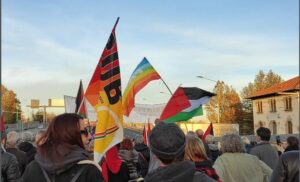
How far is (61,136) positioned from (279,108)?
76.2 m

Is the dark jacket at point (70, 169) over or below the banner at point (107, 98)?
below

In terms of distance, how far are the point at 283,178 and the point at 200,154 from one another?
3.20 feet

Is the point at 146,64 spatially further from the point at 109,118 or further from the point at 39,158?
the point at 39,158

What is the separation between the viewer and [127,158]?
734 cm

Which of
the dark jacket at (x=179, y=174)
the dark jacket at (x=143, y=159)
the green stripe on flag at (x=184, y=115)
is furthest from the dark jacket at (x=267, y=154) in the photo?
the dark jacket at (x=179, y=174)

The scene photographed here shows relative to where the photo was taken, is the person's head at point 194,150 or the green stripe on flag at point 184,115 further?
the green stripe on flag at point 184,115

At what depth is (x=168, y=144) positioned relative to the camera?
3037 mm

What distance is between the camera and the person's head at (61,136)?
11.1 ft

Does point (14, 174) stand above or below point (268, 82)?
below

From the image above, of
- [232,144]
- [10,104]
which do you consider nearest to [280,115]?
[10,104]

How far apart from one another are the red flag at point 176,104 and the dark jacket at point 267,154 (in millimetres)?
2098

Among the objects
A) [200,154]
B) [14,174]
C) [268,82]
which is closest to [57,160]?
[200,154]

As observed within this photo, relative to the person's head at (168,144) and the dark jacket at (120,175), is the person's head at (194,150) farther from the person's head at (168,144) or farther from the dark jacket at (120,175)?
the dark jacket at (120,175)

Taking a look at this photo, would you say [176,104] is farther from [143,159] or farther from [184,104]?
[143,159]
